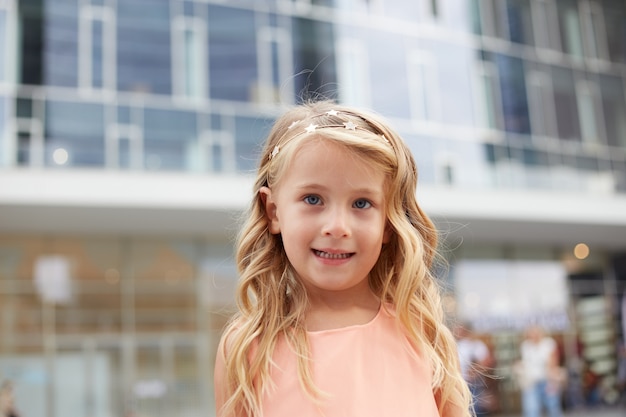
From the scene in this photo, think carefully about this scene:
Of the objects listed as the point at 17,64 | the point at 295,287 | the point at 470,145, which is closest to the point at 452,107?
the point at 470,145

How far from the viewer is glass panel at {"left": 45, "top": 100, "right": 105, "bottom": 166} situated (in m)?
13.7

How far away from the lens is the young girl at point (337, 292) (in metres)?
1.61

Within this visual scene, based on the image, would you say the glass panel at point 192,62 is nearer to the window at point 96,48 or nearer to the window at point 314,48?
the window at point 96,48

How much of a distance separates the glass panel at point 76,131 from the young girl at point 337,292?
489 inches

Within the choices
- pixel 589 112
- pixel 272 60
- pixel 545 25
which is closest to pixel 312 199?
pixel 272 60

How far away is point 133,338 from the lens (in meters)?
15.5

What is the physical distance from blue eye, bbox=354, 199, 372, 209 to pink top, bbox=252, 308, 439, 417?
0.23 metres

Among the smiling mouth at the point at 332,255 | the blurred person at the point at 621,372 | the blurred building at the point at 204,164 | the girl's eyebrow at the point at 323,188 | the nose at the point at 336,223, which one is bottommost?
the blurred person at the point at 621,372

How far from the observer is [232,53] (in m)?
15.9

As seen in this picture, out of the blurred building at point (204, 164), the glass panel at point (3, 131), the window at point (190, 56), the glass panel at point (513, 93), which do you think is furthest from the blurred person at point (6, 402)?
the glass panel at point (513, 93)

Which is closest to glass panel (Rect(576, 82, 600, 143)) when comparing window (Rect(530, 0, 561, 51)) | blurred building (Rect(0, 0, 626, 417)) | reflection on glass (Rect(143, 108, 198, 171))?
blurred building (Rect(0, 0, 626, 417))

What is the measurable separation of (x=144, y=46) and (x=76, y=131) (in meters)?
2.31

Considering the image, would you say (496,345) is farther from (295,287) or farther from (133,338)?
(295,287)

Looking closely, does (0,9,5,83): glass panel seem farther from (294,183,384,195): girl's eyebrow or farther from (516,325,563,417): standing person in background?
(294,183,384,195): girl's eyebrow
